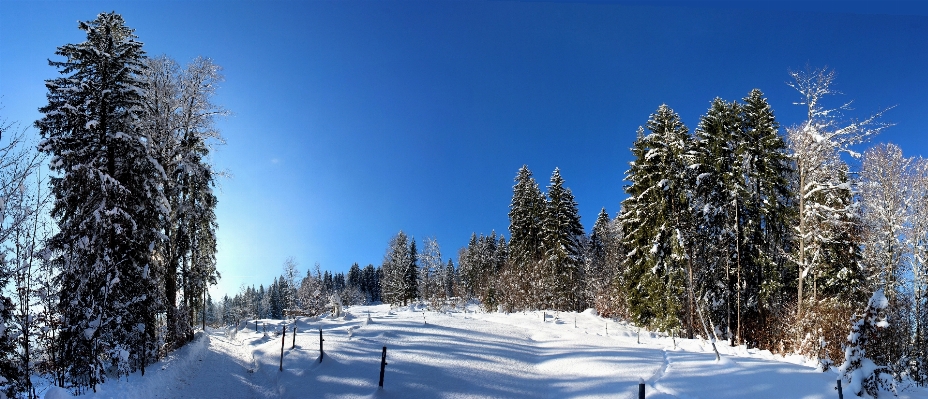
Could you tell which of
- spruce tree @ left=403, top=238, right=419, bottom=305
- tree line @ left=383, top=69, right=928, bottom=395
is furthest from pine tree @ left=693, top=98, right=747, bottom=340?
spruce tree @ left=403, top=238, right=419, bottom=305

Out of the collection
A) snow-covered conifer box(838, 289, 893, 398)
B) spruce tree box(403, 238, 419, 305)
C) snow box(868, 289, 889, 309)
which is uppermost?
snow box(868, 289, 889, 309)

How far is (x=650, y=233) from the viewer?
2406 cm

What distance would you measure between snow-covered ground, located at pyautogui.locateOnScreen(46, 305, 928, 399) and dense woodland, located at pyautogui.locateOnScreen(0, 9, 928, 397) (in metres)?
1.21

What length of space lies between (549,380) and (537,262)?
23.8 m

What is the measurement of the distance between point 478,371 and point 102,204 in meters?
12.9

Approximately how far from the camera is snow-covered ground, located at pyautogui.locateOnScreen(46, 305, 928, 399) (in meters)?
10.6

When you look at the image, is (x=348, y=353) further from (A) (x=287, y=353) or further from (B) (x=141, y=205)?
(B) (x=141, y=205)

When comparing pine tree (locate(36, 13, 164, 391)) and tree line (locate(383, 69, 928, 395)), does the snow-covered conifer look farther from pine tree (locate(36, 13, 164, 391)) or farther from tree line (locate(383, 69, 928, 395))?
pine tree (locate(36, 13, 164, 391))

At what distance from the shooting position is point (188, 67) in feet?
65.1

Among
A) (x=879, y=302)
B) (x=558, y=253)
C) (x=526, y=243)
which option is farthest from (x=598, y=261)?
(x=879, y=302)

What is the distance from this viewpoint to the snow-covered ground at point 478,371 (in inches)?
417

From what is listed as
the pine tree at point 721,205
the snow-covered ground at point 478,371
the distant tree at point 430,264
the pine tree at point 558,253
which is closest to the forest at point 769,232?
the pine tree at point 721,205

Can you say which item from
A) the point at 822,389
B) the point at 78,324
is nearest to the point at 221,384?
the point at 78,324

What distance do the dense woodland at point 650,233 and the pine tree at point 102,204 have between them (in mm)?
52
